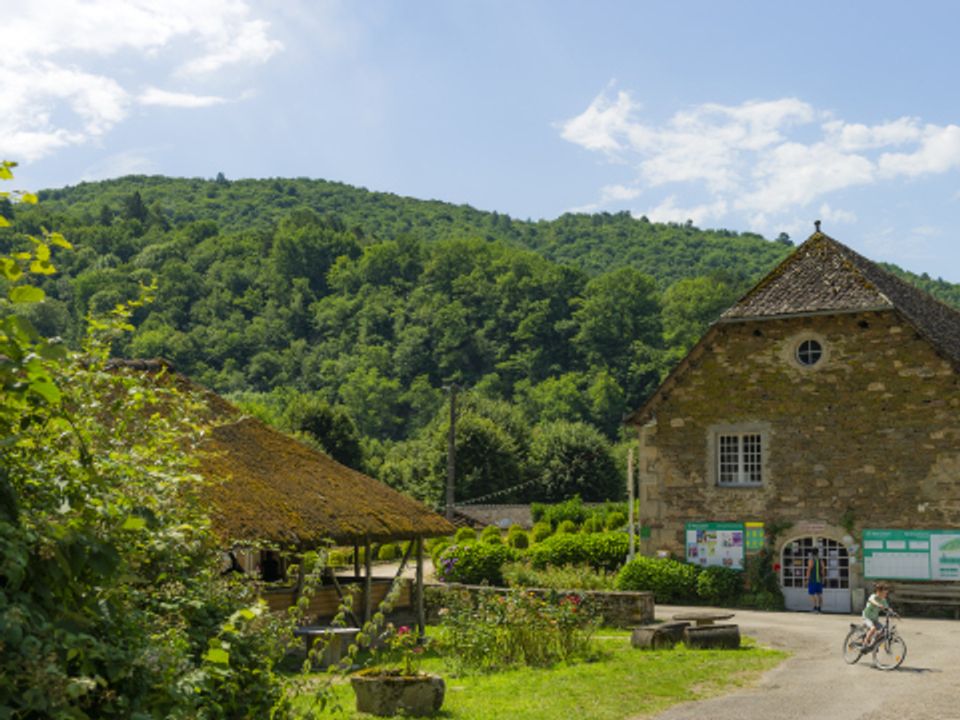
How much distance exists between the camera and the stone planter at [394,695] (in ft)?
42.2

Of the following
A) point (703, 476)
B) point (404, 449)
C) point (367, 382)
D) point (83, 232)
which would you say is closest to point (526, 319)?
point (367, 382)

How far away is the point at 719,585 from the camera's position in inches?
1134

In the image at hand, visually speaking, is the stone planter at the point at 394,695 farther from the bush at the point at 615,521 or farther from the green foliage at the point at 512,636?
the bush at the point at 615,521

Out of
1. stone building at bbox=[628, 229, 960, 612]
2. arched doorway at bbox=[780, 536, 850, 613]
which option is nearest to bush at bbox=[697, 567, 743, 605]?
stone building at bbox=[628, 229, 960, 612]

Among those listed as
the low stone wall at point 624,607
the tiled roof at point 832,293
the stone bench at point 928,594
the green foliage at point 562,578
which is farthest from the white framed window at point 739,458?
the low stone wall at point 624,607

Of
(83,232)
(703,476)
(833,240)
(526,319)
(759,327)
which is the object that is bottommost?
(703,476)

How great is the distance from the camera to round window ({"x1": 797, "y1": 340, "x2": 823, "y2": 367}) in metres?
29.1

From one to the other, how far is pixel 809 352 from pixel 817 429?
2.04 metres

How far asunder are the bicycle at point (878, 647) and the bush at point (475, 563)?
1375cm

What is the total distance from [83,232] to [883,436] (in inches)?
4311

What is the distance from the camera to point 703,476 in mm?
30312

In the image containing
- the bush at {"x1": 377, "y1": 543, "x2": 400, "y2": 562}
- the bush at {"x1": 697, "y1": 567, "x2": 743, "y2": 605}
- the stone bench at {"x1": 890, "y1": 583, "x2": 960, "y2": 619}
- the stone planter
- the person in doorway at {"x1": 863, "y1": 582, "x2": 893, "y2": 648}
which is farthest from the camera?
the bush at {"x1": 377, "y1": 543, "x2": 400, "y2": 562}

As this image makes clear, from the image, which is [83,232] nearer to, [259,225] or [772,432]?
[259,225]

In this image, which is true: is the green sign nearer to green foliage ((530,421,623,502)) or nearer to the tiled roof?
the tiled roof
